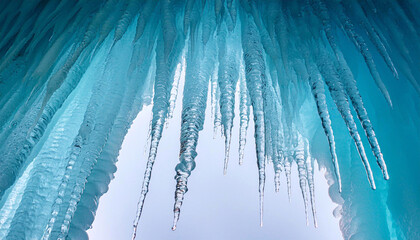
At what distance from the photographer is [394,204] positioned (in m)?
1.36

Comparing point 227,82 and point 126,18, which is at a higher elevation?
point 126,18

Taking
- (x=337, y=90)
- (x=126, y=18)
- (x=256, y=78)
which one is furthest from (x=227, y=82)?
(x=126, y=18)

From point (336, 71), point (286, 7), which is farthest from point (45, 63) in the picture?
point (336, 71)

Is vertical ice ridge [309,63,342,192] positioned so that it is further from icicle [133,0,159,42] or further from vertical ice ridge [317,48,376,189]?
icicle [133,0,159,42]

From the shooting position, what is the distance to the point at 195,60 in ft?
4.42

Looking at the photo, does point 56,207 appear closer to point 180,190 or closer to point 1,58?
point 180,190

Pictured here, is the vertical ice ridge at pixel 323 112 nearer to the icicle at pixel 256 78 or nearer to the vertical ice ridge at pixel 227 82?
the icicle at pixel 256 78

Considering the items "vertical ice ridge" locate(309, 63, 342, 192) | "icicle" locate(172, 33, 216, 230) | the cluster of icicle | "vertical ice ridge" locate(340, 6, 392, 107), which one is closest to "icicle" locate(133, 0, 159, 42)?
the cluster of icicle

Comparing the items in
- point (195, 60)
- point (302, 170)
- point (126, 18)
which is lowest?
point (302, 170)

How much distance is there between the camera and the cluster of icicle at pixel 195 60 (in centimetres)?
118

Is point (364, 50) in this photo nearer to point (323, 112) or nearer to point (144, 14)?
point (323, 112)

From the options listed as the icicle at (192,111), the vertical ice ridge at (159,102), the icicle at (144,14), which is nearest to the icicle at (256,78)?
the icicle at (192,111)

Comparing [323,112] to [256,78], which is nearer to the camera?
[323,112]

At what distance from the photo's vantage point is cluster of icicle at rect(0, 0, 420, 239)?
118cm
